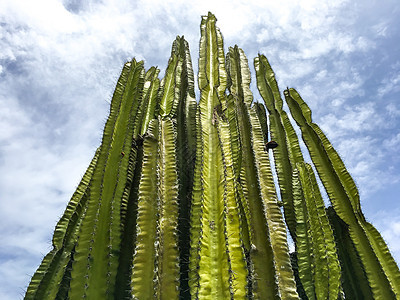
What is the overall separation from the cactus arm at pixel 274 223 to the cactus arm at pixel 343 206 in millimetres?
558

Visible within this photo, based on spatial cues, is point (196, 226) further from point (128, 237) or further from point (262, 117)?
point (262, 117)

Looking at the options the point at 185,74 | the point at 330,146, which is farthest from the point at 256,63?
the point at 330,146

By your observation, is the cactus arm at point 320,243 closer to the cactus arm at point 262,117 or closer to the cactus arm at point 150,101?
the cactus arm at point 262,117

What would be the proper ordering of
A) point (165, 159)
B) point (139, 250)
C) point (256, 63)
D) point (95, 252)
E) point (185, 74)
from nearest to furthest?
point (139, 250) → point (95, 252) → point (165, 159) → point (185, 74) → point (256, 63)

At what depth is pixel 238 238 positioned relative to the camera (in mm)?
1954

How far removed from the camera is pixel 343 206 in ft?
9.35

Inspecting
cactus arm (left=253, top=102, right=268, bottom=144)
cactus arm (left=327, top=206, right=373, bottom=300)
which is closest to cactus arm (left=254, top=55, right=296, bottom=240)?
cactus arm (left=253, top=102, right=268, bottom=144)

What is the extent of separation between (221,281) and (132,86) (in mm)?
1948

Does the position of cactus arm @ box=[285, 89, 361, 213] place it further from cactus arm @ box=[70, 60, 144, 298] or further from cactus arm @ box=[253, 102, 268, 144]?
cactus arm @ box=[70, 60, 144, 298]

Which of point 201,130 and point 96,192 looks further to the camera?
point 201,130

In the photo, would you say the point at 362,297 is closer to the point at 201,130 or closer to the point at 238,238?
the point at 238,238

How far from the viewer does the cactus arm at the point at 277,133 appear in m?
2.98

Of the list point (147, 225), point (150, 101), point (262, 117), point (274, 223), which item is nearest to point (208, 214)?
point (147, 225)

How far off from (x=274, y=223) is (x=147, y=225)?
34.9 inches
